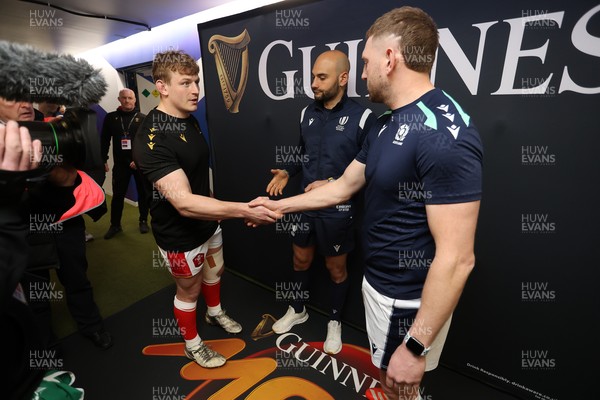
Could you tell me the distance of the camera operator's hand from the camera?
64 centimetres

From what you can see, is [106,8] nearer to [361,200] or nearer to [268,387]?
[361,200]

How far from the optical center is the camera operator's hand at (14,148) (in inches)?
25.3

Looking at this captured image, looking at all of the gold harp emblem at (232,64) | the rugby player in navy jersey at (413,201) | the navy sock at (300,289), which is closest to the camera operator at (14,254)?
the rugby player in navy jersey at (413,201)

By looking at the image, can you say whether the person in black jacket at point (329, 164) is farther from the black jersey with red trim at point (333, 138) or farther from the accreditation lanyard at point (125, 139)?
the accreditation lanyard at point (125, 139)

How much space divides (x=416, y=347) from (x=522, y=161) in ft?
3.65

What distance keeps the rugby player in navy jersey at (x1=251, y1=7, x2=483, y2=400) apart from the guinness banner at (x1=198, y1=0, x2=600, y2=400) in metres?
0.61

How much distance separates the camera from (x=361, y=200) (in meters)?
2.10

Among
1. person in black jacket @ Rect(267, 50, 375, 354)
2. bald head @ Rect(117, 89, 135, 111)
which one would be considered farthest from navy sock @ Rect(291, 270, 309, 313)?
bald head @ Rect(117, 89, 135, 111)

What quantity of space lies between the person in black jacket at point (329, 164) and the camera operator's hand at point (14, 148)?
4.54 ft

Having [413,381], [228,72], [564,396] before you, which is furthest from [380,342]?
[228,72]

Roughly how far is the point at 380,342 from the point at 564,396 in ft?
4.12

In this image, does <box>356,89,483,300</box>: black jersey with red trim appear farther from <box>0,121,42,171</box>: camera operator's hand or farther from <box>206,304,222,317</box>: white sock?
<box>206,304,222,317</box>: white sock

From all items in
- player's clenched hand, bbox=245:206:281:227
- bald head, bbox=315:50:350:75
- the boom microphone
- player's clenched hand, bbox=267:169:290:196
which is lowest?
player's clenched hand, bbox=245:206:281:227

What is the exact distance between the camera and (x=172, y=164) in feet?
5.05
